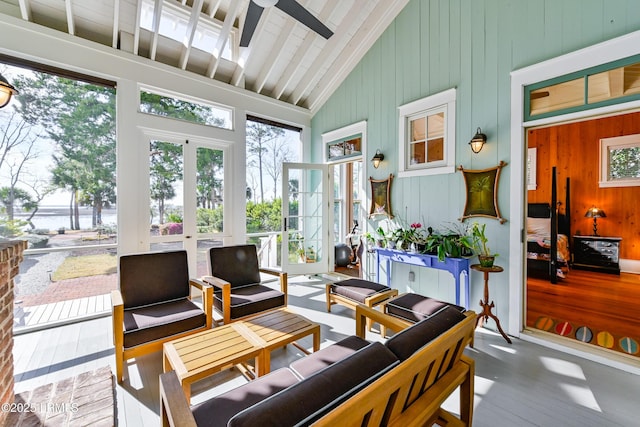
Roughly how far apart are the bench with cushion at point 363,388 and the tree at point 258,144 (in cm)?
389

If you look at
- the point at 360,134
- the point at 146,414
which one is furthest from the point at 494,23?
the point at 146,414

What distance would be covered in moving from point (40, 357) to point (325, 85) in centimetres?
545

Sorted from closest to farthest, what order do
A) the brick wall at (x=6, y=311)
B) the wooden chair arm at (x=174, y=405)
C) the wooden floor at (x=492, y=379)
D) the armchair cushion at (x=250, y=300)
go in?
the wooden chair arm at (x=174, y=405), the brick wall at (x=6, y=311), the wooden floor at (x=492, y=379), the armchair cushion at (x=250, y=300)

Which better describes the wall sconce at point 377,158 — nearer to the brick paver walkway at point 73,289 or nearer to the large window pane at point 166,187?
the large window pane at point 166,187

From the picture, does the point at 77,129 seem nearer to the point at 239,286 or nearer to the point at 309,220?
the point at 239,286

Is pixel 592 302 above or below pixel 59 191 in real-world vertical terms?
below

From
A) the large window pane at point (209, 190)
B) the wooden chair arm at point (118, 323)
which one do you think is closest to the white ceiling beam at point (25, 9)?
the large window pane at point (209, 190)

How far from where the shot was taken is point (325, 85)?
525 centimetres

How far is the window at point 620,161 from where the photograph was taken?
5141mm

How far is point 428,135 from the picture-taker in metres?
3.83

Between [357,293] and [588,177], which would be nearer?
[357,293]

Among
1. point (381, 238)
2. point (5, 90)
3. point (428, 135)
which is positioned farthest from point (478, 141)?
point (5, 90)

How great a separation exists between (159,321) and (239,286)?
3.57 ft

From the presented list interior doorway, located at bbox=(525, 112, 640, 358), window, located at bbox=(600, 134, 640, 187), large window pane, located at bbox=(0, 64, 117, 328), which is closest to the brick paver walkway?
large window pane, located at bbox=(0, 64, 117, 328)
